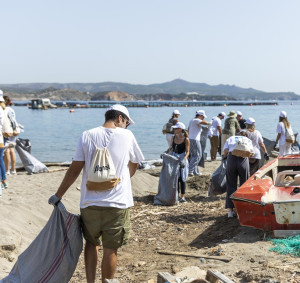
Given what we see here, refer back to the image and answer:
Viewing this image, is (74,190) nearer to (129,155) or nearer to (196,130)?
(196,130)

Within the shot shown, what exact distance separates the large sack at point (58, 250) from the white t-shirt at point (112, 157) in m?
0.37

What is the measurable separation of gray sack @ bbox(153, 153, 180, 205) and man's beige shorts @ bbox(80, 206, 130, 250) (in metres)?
5.24

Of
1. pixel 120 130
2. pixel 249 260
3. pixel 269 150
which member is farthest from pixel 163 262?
pixel 269 150

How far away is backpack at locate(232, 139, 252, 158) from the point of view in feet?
27.0

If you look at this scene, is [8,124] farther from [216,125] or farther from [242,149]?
[216,125]

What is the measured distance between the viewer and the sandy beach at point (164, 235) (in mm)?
5652

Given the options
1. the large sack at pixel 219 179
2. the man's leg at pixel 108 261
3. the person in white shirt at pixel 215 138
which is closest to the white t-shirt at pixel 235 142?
the large sack at pixel 219 179

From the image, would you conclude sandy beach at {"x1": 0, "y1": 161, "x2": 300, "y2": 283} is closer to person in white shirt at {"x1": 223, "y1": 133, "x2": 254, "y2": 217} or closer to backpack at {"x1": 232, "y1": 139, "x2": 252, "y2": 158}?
person in white shirt at {"x1": 223, "y1": 133, "x2": 254, "y2": 217}

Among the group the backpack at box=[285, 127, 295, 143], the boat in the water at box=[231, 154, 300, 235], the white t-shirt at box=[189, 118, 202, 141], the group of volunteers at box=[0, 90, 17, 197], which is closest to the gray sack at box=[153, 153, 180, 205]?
the boat in the water at box=[231, 154, 300, 235]

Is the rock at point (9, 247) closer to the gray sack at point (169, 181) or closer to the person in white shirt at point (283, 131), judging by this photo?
the gray sack at point (169, 181)

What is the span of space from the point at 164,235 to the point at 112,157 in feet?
12.4

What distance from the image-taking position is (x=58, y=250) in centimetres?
484

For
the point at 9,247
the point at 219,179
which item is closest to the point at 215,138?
the point at 219,179

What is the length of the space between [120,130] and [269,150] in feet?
39.6
